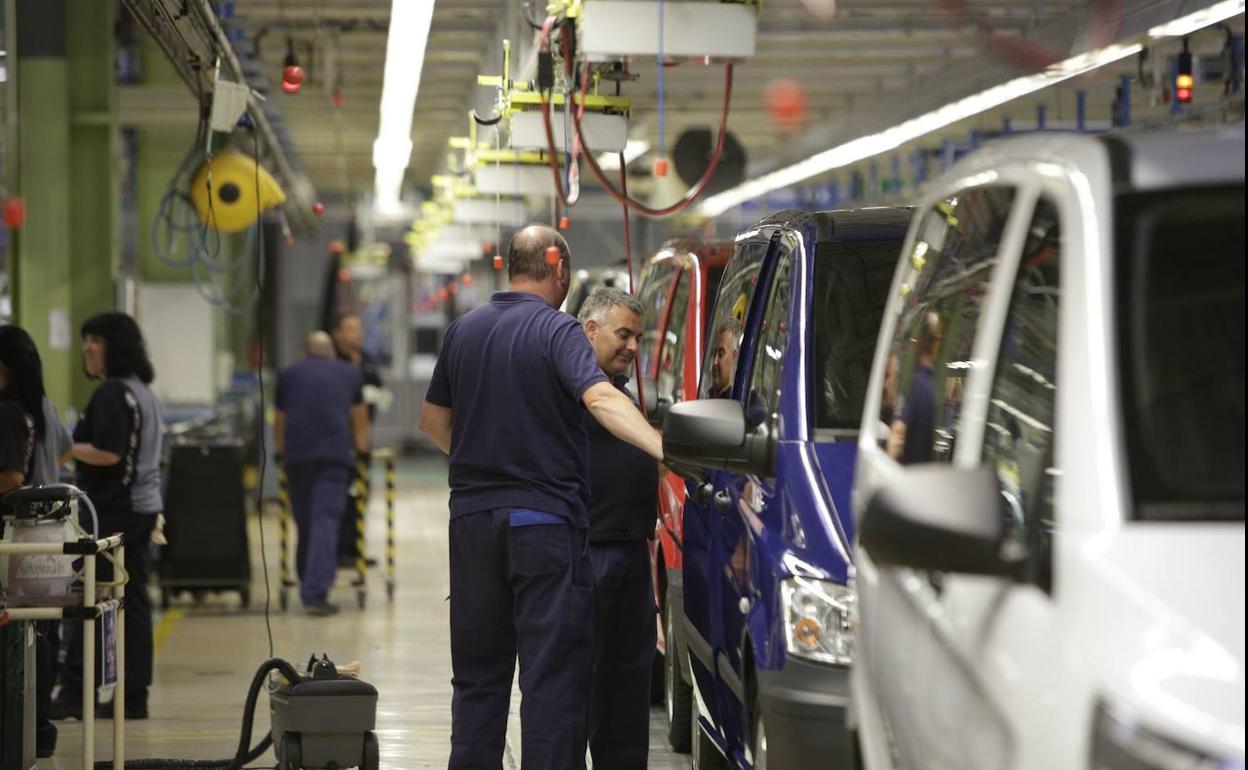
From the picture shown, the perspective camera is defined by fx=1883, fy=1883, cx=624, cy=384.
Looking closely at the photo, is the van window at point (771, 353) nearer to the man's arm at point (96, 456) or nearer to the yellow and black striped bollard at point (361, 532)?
the man's arm at point (96, 456)

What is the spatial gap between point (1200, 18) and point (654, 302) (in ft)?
11.2

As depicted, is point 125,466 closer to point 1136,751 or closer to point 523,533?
point 523,533

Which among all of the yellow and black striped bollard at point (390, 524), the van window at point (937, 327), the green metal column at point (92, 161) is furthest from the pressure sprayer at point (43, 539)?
A: the green metal column at point (92, 161)

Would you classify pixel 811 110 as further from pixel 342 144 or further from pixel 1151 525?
pixel 1151 525

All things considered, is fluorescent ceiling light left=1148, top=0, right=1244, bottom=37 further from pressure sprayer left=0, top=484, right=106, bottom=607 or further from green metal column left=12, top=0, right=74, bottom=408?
green metal column left=12, top=0, right=74, bottom=408

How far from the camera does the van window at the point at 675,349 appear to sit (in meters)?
8.42

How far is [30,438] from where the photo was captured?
7.83 m

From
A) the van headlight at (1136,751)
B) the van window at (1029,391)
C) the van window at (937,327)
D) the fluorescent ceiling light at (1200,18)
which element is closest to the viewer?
the van headlight at (1136,751)

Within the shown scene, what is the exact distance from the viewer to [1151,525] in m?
2.59

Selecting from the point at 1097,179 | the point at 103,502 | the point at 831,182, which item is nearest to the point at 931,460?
the point at 1097,179

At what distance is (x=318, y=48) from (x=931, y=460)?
13.4 m

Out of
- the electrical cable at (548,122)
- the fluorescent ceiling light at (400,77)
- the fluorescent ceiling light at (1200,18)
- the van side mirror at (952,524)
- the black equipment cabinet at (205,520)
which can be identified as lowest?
the black equipment cabinet at (205,520)

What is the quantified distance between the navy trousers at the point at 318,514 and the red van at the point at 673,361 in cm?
358

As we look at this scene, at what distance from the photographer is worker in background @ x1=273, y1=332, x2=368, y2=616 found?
1279 cm
